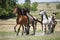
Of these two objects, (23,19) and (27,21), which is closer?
(23,19)

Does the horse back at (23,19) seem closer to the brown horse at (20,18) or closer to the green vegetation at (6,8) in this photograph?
the brown horse at (20,18)

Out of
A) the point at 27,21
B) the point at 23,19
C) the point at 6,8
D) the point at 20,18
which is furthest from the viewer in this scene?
the point at 6,8

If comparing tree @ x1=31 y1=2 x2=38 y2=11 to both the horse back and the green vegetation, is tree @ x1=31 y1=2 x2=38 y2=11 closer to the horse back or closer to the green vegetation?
the green vegetation

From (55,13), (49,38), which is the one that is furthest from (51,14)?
(49,38)

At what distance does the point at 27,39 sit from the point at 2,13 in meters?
3.35

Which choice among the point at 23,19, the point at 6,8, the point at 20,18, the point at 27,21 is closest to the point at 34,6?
the point at 6,8

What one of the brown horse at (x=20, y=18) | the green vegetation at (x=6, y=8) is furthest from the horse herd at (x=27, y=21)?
the green vegetation at (x=6, y=8)

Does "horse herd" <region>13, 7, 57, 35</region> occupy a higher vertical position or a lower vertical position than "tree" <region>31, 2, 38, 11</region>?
lower

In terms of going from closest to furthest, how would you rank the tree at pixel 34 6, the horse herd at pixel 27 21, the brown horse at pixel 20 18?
the brown horse at pixel 20 18
the horse herd at pixel 27 21
the tree at pixel 34 6

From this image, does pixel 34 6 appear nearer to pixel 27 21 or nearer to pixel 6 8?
pixel 6 8

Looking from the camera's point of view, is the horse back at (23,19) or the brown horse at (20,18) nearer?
the brown horse at (20,18)

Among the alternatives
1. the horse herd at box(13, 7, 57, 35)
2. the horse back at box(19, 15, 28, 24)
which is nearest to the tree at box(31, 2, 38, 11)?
the horse herd at box(13, 7, 57, 35)

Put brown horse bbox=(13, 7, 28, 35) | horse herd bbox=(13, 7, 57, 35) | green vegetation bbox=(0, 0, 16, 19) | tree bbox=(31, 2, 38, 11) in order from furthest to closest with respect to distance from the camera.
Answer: green vegetation bbox=(0, 0, 16, 19), tree bbox=(31, 2, 38, 11), horse herd bbox=(13, 7, 57, 35), brown horse bbox=(13, 7, 28, 35)

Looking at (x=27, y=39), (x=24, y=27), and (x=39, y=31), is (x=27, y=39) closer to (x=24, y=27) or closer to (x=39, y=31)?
(x=24, y=27)
